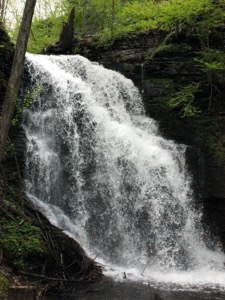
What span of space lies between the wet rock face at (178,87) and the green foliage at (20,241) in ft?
20.1

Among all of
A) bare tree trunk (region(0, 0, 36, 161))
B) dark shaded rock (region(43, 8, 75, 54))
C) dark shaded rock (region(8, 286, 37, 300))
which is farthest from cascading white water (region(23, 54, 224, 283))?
dark shaded rock (region(8, 286, 37, 300))

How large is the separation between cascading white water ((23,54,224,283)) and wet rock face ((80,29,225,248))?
2.62 feet

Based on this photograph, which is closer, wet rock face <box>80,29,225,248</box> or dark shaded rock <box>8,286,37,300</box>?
dark shaded rock <box>8,286,37,300</box>

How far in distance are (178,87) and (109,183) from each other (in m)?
5.71

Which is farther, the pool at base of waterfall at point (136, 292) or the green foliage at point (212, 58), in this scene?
the green foliage at point (212, 58)

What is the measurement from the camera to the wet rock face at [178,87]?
11953mm

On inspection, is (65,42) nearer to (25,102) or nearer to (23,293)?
(25,102)

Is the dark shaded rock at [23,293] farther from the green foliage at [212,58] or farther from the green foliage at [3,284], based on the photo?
the green foliage at [212,58]

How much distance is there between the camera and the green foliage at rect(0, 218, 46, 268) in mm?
7269

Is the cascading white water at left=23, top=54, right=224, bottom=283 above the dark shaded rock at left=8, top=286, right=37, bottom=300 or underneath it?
above

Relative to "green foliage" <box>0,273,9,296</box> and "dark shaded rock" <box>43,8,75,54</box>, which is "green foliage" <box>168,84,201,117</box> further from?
"green foliage" <box>0,273,9,296</box>

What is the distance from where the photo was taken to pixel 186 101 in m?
13.5

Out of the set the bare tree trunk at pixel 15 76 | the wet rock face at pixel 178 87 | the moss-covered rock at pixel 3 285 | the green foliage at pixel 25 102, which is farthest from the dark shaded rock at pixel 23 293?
the wet rock face at pixel 178 87

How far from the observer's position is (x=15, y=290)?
8.39ft
